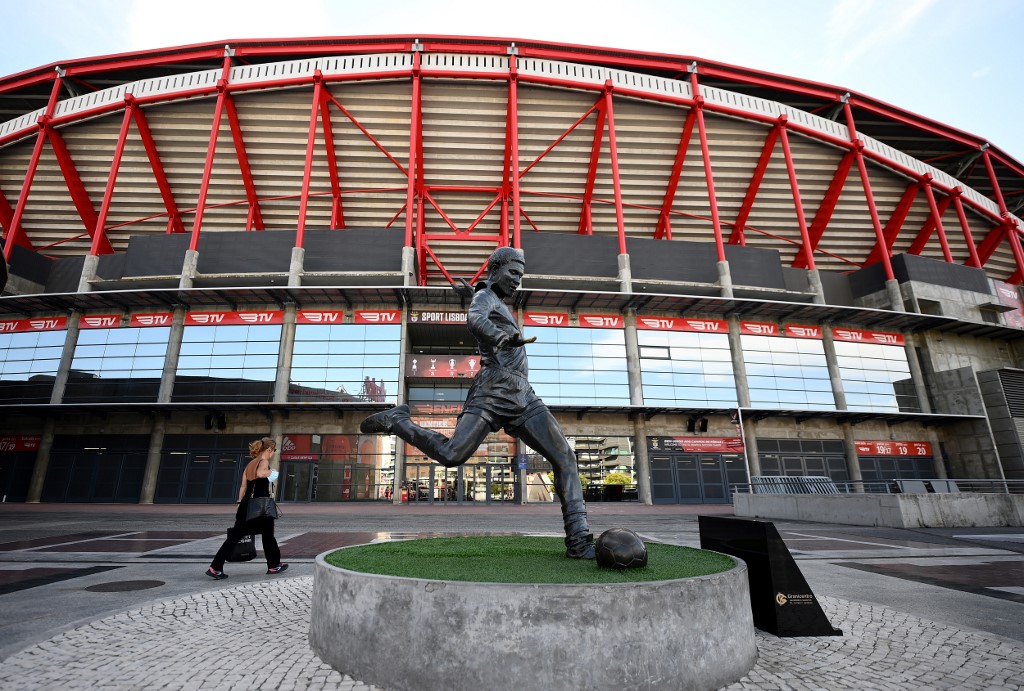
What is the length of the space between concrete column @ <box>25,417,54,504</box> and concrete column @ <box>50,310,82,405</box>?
2026mm

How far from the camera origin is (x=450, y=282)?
2694 centimetres

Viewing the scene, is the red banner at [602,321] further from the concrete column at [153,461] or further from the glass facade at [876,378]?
the concrete column at [153,461]

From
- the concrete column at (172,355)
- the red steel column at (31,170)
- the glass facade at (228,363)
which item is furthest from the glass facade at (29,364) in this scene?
the glass facade at (228,363)

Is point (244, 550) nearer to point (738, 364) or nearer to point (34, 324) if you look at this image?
point (738, 364)

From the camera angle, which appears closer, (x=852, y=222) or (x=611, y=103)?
(x=611, y=103)

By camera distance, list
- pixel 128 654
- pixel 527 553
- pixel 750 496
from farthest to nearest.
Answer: pixel 750 496 → pixel 527 553 → pixel 128 654

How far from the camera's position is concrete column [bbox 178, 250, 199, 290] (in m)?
24.1

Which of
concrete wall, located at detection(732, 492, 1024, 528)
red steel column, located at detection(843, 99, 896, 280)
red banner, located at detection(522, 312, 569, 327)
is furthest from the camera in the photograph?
red steel column, located at detection(843, 99, 896, 280)

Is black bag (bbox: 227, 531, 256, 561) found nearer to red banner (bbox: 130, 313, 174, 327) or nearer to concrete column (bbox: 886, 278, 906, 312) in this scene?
red banner (bbox: 130, 313, 174, 327)

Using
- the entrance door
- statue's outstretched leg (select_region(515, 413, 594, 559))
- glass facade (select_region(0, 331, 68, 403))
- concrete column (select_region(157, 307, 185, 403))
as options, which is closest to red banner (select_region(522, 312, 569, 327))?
the entrance door

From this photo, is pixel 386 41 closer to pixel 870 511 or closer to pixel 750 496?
pixel 750 496

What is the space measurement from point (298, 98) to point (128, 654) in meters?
32.2

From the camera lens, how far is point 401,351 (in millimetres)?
24312

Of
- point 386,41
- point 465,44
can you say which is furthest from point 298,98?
point 465,44
